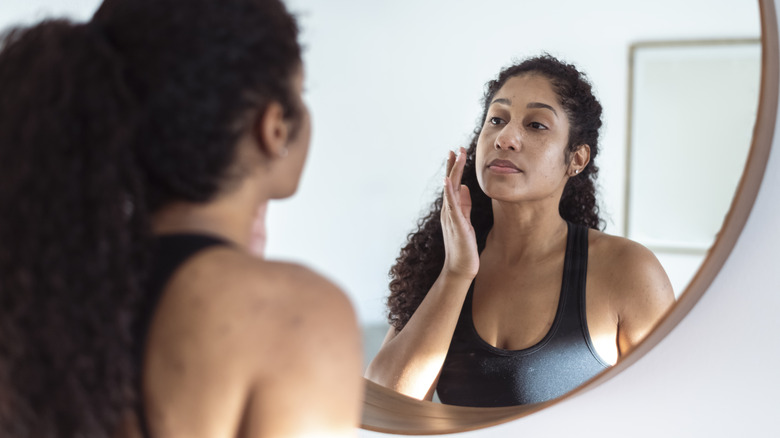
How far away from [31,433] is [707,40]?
786 millimetres

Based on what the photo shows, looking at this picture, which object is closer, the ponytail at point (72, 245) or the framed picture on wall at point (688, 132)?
the ponytail at point (72, 245)

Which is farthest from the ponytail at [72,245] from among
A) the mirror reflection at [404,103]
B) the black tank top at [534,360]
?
the black tank top at [534,360]

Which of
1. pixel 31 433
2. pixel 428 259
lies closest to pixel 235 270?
pixel 31 433

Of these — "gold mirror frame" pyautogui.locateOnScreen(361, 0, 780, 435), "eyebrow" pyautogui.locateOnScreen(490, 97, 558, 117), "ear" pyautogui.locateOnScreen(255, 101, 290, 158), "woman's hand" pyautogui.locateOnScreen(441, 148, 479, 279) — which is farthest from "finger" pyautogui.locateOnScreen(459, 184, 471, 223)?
"ear" pyautogui.locateOnScreen(255, 101, 290, 158)

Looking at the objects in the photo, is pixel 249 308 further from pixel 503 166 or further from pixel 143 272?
pixel 503 166

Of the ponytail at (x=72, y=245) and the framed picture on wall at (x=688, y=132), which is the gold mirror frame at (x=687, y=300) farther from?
the ponytail at (x=72, y=245)

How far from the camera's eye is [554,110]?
840mm

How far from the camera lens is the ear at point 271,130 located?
1.73 feet

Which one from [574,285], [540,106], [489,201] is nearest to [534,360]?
[574,285]

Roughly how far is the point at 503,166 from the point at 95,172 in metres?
0.53

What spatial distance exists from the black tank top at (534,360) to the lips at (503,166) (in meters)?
0.10

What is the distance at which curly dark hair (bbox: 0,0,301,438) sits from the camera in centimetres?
49

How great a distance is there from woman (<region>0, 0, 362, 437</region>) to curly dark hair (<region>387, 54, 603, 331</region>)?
43 cm

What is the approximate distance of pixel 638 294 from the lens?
2.77 ft
